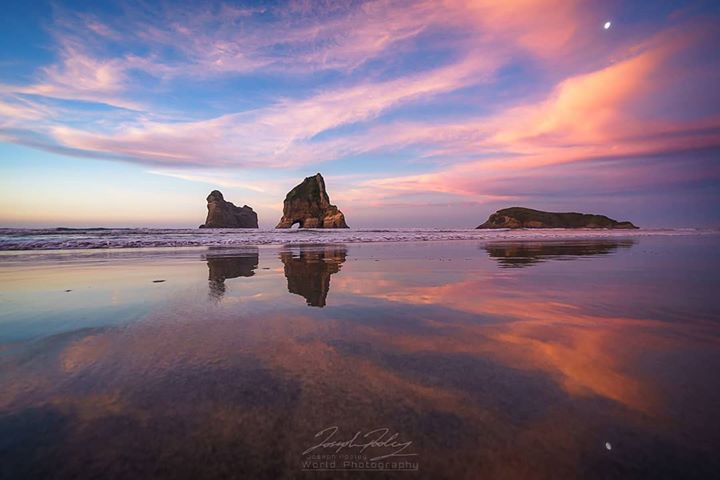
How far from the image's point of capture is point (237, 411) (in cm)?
216

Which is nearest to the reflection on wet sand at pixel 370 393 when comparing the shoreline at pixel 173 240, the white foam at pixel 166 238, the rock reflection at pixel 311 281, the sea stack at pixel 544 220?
the rock reflection at pixel 311 281

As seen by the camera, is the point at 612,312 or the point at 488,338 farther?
the point at 612,312

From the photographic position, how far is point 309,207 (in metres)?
91.5

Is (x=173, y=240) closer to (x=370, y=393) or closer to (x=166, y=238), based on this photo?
(x=166, y=238)

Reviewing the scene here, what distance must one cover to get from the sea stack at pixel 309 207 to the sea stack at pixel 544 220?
135 feet

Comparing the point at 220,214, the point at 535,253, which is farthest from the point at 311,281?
the point at 220,214

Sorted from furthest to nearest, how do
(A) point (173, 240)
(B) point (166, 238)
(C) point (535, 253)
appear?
(B) point (166, 238) → (A) point (173, 240) → (C) point (535, 253)

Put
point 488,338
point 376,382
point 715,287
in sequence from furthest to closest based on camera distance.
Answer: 1. point 715,287
2. point 488,338
3. point 376,382

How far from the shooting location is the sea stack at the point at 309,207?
3482 inches

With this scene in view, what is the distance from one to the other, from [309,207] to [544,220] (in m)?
61.6

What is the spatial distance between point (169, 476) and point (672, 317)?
18.7 feet

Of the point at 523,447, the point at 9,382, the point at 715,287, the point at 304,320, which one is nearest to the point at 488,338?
the point at 523,447

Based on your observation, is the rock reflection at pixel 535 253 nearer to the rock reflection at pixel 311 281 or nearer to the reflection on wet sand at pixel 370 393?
the rock reflection at pixel 311 281

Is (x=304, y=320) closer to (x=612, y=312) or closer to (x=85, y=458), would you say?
(x=85, y=458)
